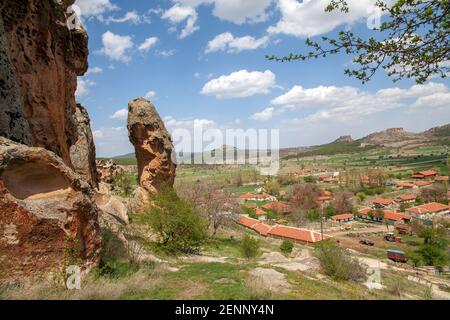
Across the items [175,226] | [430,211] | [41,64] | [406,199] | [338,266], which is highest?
[41,64]

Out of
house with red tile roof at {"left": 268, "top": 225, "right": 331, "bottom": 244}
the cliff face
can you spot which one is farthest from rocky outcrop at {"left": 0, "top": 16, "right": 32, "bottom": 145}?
house with red tile roof at {"left": 268, "top": 225, "right": 331, "bottom": 244}

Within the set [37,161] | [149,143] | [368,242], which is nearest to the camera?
[37,161]

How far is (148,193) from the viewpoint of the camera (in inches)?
963

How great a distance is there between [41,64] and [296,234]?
40988 mm

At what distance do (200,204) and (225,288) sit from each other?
74.0 feet

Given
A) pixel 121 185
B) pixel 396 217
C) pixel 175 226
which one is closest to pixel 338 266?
pixel 175 226

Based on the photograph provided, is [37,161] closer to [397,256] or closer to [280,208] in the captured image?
[397,256]

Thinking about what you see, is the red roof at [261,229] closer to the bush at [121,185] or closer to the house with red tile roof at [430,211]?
the bush at [121,185]

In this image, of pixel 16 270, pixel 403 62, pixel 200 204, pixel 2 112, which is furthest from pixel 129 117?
pixel 403 62

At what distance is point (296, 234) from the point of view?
4497cm

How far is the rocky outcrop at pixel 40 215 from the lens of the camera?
599cm

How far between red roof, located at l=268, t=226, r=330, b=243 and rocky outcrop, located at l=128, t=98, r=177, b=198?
25153 millimetres

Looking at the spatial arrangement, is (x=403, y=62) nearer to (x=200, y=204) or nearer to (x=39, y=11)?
(x=39, y=11)
